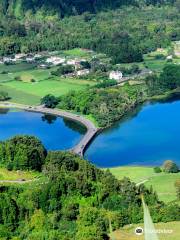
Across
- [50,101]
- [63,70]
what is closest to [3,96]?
[50,101]

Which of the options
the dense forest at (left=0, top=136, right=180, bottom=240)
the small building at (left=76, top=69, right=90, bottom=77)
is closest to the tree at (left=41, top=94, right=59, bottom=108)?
the small building at (left=76, top=69, right=90, bottom=77)

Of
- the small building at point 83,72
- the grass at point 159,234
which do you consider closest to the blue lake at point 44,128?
the small building at point 83,72

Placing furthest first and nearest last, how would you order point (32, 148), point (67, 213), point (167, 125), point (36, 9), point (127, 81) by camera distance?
1. point (36, 9)
2. point (127, 81)
3. point (167, 125)
4. point (32, 148)
5. point (67, 213)

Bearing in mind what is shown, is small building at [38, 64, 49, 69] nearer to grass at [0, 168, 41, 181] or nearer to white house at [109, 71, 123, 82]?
white house at [109, 71, 123, 82]

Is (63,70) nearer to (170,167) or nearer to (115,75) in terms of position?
(115,75)

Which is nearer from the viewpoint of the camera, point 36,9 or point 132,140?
point 132,140

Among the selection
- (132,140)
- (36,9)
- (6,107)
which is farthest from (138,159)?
(36,9)

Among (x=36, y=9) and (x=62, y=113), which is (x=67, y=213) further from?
(x=36, y=9)

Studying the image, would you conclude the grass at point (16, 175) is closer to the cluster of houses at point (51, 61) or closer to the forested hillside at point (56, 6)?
the cluster of houses at point (51, 61)
